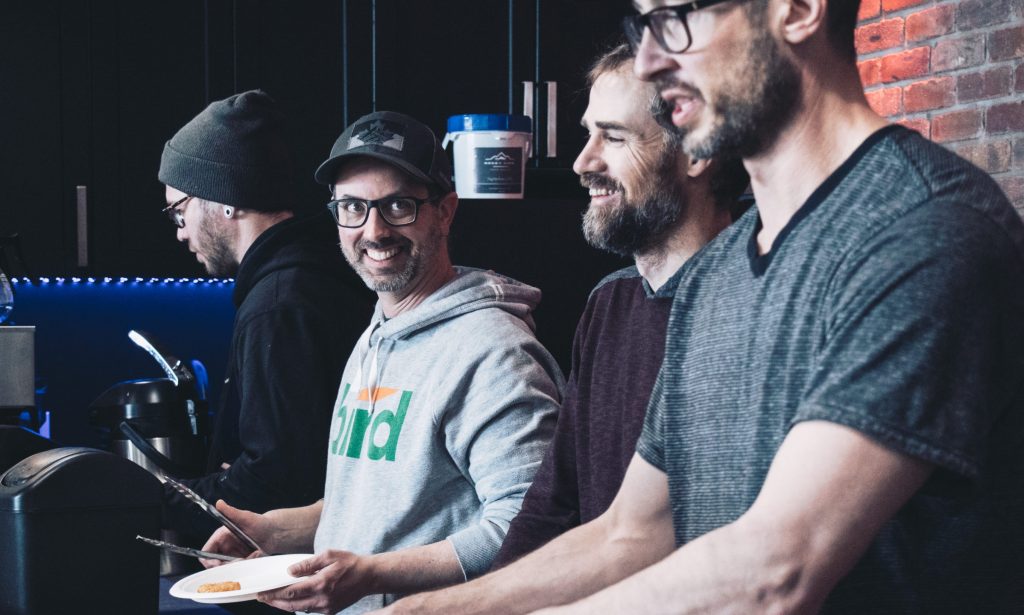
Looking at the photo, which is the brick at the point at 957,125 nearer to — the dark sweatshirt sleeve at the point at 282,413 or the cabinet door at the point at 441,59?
the dark sweatshirt sleeve at the point at 282,413

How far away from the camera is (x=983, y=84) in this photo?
3.00m

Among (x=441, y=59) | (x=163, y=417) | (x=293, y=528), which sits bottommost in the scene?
(x=293, y=528)

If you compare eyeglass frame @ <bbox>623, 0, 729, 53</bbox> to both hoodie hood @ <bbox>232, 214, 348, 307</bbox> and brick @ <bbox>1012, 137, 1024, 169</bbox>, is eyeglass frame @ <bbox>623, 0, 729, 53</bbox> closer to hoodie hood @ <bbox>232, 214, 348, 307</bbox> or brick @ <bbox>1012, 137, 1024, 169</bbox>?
hoodie hood @ <bbox>232, 214, 348, 307</bbox>

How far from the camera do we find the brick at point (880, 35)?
10.8 ft

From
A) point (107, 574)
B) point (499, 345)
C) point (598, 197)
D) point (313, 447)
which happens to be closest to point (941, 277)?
point (598, 197)

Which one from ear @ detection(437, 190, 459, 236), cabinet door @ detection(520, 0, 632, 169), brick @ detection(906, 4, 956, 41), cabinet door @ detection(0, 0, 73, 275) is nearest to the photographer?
ear @ detection(437, 190, 459, 236)

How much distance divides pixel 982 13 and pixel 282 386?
6.40 ft

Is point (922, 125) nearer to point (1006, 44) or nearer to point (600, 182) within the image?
point (1006, 44)

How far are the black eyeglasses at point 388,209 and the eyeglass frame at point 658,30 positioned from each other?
1191 millimetres

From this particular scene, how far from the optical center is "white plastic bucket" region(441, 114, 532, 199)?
2986mm

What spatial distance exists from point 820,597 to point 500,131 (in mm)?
2154

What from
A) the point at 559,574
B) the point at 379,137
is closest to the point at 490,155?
the point at 379,137

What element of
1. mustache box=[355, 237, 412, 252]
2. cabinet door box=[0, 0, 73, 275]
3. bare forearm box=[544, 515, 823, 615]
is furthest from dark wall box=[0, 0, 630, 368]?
bare forearm box=[544, 515, 823, 615]

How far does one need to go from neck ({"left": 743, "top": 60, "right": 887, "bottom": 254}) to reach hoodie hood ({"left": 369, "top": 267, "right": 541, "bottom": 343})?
3.63ft
